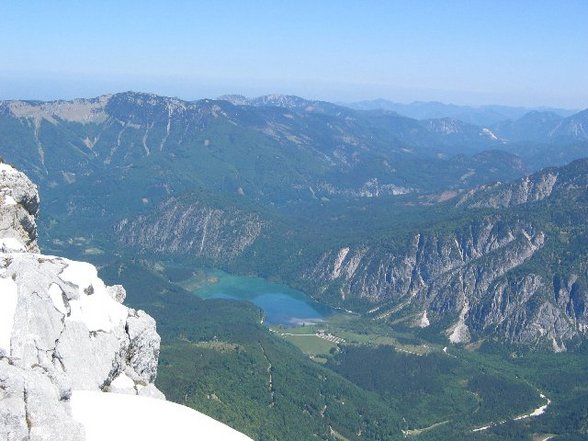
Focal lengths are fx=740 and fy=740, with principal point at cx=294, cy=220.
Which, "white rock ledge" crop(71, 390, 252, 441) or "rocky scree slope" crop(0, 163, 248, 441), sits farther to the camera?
"white rock ledge" crop(71, 390, 252, 441)

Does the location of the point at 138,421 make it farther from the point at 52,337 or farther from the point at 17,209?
the point at 17,209

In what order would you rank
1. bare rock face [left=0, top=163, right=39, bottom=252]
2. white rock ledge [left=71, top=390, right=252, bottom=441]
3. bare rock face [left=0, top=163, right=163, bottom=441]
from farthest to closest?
1. bare rock face [left=0, top=163, right=39, bottom=252]
2. white rock ledge [left=71, top=390, right=252, bottom=441]
3. bare rock face [left=0, top=163, right=163, bottom=441]

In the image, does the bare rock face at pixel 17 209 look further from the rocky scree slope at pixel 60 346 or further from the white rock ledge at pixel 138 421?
the white rock ledge at pixel 138 421

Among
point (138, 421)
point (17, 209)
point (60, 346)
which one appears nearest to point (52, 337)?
point (60, 346)

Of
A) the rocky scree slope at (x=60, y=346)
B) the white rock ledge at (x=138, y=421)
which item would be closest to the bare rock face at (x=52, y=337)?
the rocky scree slope at (x=60, y=346)

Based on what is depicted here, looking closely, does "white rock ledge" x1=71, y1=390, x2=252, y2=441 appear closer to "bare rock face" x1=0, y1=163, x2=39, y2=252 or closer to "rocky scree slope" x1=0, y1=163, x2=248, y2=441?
"rocky scree slope" x1=0, y1=163, x2=248, y2=441

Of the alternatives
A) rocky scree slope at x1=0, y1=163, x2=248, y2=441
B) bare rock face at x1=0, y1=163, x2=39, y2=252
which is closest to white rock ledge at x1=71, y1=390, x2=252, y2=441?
rocky scree slope at x1=0, y1=163, x2=248, y2=441
